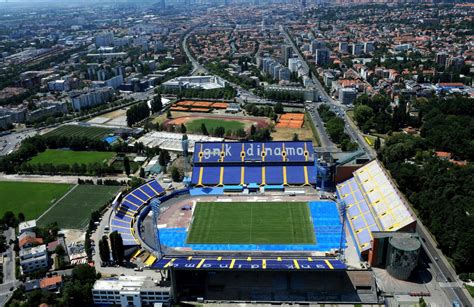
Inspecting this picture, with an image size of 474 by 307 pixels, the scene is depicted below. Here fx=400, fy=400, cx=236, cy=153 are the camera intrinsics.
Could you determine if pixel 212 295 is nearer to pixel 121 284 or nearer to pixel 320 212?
pixel 121 284

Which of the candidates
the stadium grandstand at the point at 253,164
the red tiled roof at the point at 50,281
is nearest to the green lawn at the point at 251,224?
the stadium grandstand at the point at 253,164

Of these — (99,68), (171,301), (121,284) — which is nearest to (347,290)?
(171,301)

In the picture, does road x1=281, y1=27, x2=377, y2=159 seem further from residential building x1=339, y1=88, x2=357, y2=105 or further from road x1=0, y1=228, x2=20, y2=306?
road x1=0, y1=228, x2=20, y2=306

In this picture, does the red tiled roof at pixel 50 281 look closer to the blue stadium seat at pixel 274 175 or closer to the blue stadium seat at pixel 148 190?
the blue stadium seat at pixel 148 190

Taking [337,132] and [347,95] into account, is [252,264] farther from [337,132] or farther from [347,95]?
[347,95]

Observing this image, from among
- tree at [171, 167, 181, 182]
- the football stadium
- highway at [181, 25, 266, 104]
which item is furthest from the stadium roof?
highway at [181, 25, 266, 104]
